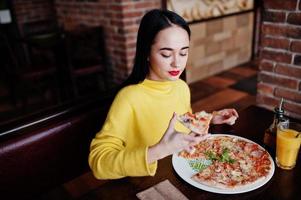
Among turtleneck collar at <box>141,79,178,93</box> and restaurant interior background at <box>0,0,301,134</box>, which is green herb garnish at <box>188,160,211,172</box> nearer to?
turtleneck collar at <box>141,79,178,93</box>

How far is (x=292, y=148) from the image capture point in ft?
3.76

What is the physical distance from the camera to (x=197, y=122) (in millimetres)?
1185

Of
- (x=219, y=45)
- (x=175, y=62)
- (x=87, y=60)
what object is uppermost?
(x=175, y=62)

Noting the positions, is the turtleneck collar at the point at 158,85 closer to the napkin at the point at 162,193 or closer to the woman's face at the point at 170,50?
the woman's face at the point at 170,50

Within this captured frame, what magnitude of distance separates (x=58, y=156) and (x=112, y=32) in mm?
2105

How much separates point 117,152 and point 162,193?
0.70 feet

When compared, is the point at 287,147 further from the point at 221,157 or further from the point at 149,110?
the point at 149,110

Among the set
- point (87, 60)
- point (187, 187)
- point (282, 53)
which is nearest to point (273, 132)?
point (187, 187)

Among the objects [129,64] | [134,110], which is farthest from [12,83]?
[134,110]

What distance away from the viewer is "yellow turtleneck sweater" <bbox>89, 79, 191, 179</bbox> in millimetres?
1068

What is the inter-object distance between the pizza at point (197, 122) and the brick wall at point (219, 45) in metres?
2.84

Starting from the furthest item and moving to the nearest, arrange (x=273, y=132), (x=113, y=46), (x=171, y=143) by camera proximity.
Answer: (x=113, y=46)
(x=273, y=132)
(x=171, y=143)

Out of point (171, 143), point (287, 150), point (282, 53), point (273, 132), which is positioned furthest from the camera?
point (282, 53)

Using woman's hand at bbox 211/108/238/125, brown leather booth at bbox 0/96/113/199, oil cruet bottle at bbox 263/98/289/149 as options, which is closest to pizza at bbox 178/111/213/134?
woman's hand at bbox 211/108/238/125
